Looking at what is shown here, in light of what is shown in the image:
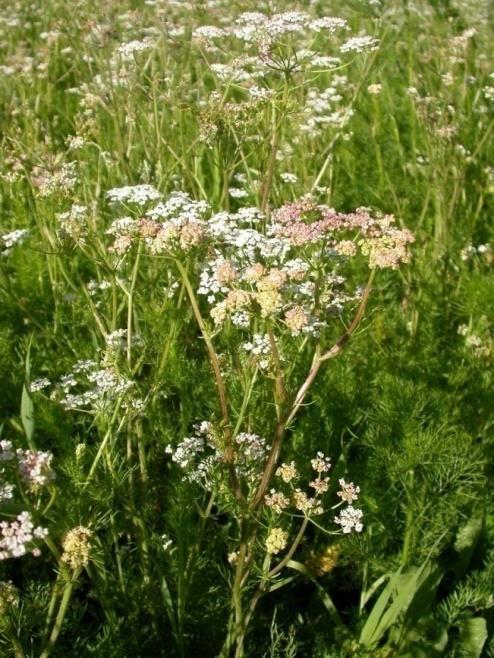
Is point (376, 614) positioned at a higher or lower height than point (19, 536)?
lower

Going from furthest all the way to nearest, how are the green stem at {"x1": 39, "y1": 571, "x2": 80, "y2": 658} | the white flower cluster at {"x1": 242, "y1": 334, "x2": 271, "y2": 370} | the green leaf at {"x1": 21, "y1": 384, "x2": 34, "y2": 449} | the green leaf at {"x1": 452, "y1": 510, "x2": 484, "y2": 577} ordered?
the green leaf at {"x1": 452, "y1": 510, "x2": 484, "y2": 577} → the green leaf at {"x1": 21, "y1": 384, "x2": 34, "y2": 449} → the white flower cluster at {"x1": 242, "y1": 334, "x2": 271, "y2": 370} → the green stem at {"x1": 39, "y1": 571, "x2": 80, "y2": 658}

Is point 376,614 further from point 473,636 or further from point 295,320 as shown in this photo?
point 295,320

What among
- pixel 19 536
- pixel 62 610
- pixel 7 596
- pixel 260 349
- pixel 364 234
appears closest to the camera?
pixel 19 536

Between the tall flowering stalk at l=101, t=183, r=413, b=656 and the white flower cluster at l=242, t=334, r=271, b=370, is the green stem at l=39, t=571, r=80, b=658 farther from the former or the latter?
the white flower cluster at l=242, t=334, r=271, b=370

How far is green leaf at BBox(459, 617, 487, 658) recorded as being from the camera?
232 cm

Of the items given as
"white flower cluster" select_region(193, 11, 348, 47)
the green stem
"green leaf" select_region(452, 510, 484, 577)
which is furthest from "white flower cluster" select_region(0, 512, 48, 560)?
"white flower cluster" select_region(193, 11, 348, 47)

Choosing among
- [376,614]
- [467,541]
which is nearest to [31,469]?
[376,614]

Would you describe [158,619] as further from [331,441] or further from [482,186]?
[482,186]

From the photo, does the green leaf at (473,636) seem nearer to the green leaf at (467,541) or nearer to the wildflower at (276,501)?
the green leaf at (467,541)

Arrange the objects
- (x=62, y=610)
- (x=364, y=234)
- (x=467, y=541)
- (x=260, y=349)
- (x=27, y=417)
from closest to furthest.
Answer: (x=62, y=610)
(x=364, y=234)
(x=260, y=349)
(x=27, y=417)
(x=467, y=541)

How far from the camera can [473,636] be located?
2.35 metres

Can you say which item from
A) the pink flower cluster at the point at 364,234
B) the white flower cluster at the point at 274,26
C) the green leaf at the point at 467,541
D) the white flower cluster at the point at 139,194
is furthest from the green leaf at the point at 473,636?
the white flower cluster at the point at 274,26

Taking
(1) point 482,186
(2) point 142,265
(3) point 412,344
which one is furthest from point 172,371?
(1) point 482,186

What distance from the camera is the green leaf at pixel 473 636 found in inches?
91.4
